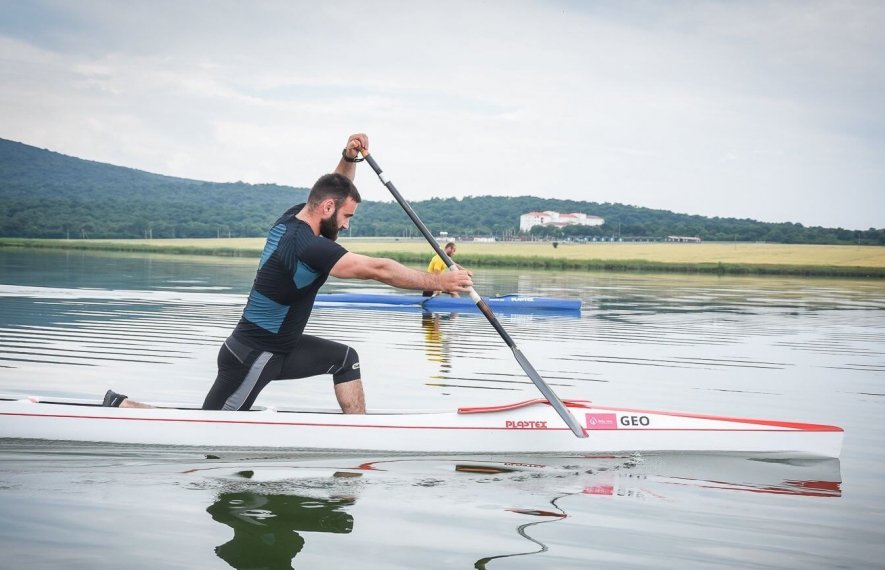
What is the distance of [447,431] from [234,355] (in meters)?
1.92

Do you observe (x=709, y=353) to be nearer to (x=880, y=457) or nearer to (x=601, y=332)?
(x=601, y=332)

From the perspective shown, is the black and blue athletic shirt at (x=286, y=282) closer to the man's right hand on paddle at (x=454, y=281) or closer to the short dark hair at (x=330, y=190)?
the short dark hair at (x=330, y=190)

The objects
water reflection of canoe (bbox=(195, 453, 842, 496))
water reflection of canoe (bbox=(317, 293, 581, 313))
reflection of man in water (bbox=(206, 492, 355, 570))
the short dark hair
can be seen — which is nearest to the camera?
reflection of man in water (bbox=(206, 492, 355, 570))

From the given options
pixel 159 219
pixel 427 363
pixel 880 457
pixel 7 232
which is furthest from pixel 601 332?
pixel 159 219

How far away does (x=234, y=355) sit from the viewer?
775cm

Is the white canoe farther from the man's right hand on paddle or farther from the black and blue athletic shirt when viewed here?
the man's right hand on paddle

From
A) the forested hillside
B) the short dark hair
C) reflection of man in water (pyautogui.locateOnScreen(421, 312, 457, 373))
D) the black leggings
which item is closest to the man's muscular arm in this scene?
the short dark hair

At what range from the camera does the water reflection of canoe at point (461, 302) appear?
24359 millimetres

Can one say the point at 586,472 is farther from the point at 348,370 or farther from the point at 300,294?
the point at 300,294

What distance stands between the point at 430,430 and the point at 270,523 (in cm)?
215

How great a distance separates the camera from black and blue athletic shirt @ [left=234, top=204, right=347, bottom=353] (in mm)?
7309

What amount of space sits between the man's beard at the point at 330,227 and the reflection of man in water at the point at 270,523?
2.24 m

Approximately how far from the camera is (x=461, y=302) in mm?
24375

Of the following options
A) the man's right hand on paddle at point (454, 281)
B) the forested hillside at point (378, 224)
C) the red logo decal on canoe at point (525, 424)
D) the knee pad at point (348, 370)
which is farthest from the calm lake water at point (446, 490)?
the forested hillside at point (378, 224)
